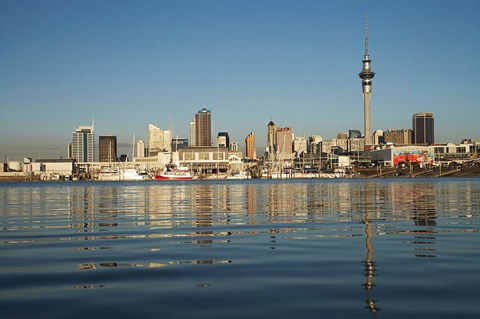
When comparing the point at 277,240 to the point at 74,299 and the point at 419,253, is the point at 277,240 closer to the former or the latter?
the point at 419,253

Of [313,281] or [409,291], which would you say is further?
[313,281]

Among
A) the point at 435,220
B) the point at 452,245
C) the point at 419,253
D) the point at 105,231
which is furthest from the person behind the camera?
the point at 435,220

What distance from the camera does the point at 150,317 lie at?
8.21 meters

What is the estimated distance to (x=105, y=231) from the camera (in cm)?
2116

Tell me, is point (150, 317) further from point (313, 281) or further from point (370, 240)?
point (370, 240)

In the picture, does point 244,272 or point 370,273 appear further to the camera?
point 244,272

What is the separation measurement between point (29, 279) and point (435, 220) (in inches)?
707

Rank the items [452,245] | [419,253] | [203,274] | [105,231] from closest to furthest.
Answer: [203,274], [419,253], [452,245], [105,231]

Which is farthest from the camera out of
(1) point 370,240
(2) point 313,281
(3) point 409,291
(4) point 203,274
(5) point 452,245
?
(1) point 370,240

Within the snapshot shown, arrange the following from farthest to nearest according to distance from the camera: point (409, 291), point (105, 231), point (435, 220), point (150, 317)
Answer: point (435, 220) < point (105, 231) < point (409, 291) < point (150, 317)

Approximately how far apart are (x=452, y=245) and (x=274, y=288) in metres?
7.94

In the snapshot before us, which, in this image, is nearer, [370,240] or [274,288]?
[274,288]

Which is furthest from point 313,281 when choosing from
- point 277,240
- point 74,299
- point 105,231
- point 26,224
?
point 26,224

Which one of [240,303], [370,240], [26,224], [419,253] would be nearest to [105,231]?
[26,224]
